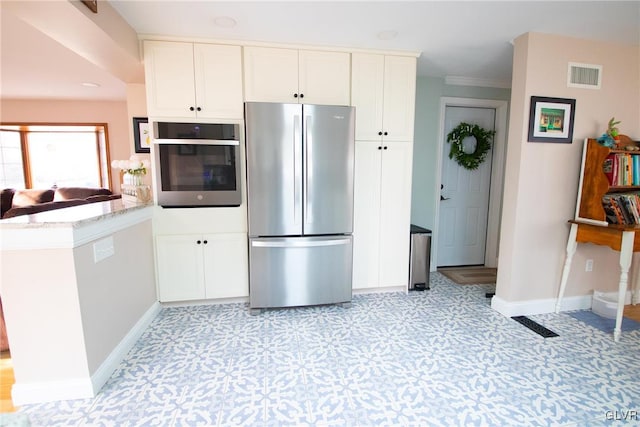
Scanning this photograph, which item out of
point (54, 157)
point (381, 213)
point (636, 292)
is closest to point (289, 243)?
point (381, 213)

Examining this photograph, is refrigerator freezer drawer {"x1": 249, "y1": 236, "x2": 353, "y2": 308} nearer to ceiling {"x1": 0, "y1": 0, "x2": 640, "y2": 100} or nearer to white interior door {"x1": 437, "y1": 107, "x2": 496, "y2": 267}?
ceiling {"x1": 0, "y1": 0, "x2": 640, "y2": 100}

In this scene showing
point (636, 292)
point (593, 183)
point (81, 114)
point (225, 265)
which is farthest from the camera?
point (81, 114)

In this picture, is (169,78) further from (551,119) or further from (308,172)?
(551,119)

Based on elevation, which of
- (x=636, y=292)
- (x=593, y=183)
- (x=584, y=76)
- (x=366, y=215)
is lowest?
(x=636, y=292)

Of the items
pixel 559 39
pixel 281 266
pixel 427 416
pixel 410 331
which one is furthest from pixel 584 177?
pixel 281 266

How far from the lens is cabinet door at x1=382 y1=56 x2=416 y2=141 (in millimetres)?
2824

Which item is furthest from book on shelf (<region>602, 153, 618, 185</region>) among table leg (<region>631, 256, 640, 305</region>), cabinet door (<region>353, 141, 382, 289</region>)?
cabinet door (<region>353, 141, 382, 289</region>)

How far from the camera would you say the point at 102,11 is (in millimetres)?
1913

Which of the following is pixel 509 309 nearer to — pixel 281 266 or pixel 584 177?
pixel 584 177

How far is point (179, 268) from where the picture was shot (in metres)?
2.72

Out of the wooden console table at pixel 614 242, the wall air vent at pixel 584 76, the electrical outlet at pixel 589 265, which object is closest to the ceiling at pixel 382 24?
the wall air vent at pixel 584 76

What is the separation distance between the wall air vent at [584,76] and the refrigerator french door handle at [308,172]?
2174 millimetres

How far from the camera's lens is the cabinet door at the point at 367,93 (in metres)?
2.77

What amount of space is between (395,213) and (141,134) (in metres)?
2.74
